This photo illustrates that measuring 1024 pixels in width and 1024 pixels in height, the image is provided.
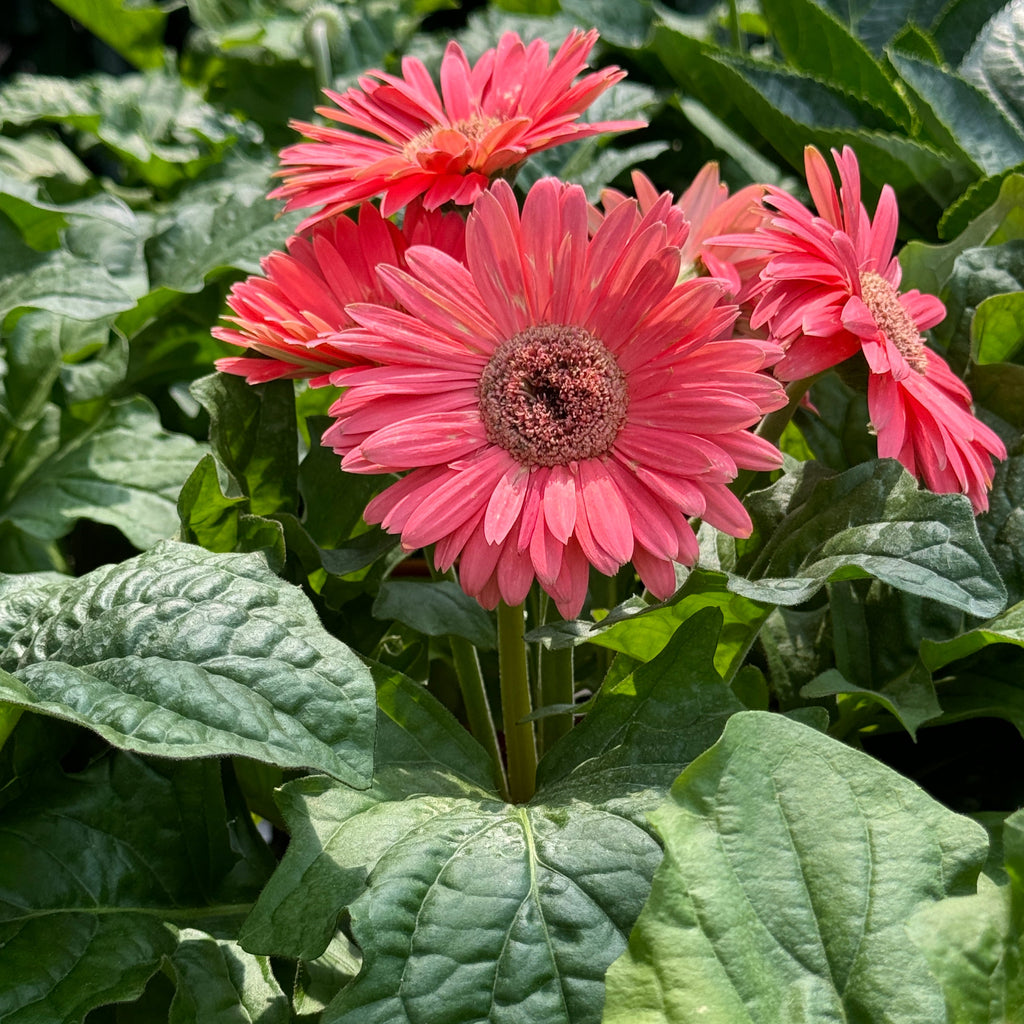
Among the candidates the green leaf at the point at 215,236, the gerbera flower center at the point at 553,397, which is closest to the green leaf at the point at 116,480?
the green leaf at the point at 215,236

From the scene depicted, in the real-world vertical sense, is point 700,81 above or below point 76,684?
above

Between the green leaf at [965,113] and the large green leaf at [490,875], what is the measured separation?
49cm

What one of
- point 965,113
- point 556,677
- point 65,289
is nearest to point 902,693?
point 556,677

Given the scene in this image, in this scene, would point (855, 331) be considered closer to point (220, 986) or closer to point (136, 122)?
point (220, 986)

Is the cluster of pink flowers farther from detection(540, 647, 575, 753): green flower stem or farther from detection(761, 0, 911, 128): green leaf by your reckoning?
detection(761, 0, 911, 128): green leaf

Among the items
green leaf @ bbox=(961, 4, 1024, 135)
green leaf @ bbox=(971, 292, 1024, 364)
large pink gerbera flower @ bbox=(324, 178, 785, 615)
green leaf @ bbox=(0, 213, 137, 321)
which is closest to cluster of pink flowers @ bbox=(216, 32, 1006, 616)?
large pink gerbera flower @ bbox=(324, 178, 785, 615)

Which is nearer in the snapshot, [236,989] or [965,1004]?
[965,1004]

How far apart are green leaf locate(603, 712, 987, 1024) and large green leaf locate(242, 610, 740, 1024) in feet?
0.14

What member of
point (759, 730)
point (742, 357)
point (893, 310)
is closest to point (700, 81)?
point (893, 310)

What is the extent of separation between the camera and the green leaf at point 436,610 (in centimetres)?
61

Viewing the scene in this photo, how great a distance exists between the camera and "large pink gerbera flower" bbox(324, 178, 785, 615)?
50cm

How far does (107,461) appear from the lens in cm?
85

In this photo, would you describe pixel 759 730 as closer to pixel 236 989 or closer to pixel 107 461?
pixel 236 989

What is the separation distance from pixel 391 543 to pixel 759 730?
23cm
